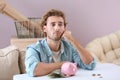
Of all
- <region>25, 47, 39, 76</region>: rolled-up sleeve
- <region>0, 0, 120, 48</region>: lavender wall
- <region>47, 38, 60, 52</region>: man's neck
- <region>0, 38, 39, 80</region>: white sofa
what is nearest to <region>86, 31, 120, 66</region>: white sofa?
<region>0, 0, 120, 48</region>: lavender wall

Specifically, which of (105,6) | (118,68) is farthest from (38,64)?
(105,6)

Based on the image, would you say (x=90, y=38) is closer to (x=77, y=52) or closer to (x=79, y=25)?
(x=79, y=25)

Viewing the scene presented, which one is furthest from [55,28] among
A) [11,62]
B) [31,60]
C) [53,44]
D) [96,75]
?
[11,62]

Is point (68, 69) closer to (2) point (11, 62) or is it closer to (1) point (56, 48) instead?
(1) point (56, 48)

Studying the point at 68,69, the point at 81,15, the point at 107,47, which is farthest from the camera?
the point at 81,15

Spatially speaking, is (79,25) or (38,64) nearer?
(38,64)

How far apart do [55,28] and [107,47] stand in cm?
128

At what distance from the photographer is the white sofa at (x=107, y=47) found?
2.63 meters

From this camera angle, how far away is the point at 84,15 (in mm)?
3014

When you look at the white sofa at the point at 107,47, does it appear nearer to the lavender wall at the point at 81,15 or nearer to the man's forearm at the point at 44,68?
the lavender wall at the point at 81,15

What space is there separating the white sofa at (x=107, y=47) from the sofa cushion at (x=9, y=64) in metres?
0.86

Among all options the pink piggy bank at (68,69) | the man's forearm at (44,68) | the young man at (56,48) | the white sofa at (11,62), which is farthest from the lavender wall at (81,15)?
the pink piggy bank at (68,69)

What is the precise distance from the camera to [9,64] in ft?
6.46

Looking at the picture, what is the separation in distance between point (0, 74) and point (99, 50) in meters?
1.10
